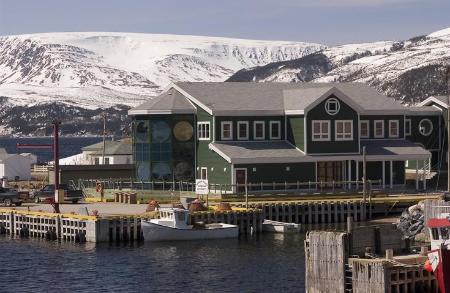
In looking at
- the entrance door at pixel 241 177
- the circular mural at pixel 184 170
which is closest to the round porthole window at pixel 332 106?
the entrance door at pixel 241 177

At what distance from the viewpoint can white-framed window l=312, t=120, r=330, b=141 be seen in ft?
294

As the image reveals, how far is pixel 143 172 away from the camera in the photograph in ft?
302

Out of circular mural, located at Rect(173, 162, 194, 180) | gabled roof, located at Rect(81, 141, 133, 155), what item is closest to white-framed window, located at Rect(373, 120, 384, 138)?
circular mural, located at Rect(173, 162, 194, 180)

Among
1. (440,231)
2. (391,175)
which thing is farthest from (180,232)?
(391,175)

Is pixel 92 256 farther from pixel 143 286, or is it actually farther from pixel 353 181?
pixel 353 181

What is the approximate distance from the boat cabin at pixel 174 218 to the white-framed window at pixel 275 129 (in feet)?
72.2

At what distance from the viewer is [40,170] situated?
434 ft

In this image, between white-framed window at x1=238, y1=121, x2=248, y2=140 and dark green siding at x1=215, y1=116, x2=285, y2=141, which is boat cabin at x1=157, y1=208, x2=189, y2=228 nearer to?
dark green siding at x1=215, y1=116, x2=285, y2=141

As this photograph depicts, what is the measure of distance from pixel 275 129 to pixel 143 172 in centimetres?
1049

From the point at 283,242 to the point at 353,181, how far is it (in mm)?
20629

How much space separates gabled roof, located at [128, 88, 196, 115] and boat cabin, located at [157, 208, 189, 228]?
21.6 m

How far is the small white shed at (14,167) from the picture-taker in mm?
116938

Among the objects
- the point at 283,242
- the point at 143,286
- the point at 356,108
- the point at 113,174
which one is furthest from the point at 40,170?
the point at 143,286

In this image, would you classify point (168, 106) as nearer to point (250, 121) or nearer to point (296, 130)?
point (250, 121)
